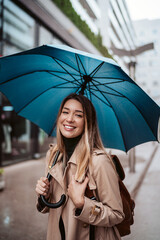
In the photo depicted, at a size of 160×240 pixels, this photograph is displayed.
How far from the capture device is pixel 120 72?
1686 millimetres

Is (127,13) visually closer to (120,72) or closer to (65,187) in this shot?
(120,72)

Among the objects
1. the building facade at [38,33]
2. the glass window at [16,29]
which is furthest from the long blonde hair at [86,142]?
the glass window at [16,29]

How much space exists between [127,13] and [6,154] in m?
7.23

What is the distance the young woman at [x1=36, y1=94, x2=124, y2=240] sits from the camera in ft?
5.14

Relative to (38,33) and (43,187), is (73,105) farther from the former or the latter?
(38,33)

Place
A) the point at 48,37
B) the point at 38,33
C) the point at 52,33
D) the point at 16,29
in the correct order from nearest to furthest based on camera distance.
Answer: the point at 16,29, the point at 52,33, the point at 48,37, the point at 38,33

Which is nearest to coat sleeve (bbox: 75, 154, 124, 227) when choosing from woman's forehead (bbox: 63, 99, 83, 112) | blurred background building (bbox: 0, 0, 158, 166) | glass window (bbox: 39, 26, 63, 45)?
woman's forehead (bbox: 63, 99, 83, 112)

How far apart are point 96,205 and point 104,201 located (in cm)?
7

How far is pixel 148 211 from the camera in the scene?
468 cm

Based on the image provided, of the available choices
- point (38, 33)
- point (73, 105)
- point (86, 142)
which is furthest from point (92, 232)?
point (38, 33)

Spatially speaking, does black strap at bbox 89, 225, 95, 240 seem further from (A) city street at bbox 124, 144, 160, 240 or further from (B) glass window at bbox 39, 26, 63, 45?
(B) glass window at bbox 39, 26, 63, 45

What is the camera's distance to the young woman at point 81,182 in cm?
157

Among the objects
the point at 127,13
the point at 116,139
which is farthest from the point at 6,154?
the point at 116,139

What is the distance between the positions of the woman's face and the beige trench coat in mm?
166
